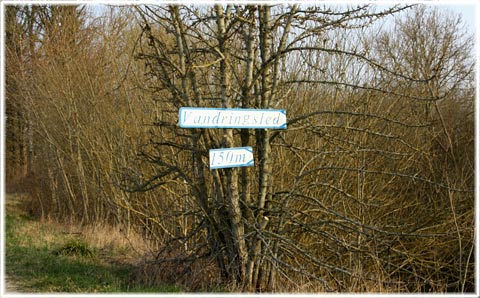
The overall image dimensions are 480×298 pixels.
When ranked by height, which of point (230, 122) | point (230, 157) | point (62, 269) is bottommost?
point (62, 269)

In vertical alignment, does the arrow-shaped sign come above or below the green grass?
above

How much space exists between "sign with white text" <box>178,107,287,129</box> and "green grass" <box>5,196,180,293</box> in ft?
5.72

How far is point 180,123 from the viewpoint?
573 centimetres

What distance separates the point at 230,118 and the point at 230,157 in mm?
384

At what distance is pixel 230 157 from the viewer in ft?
19.7

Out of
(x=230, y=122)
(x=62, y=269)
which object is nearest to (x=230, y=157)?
(x=230, y=122)

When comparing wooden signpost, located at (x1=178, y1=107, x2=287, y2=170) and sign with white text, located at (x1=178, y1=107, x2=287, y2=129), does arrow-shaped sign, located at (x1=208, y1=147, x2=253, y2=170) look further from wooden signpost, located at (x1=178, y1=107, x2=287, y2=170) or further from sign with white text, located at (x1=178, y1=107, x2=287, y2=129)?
sign with white text, located at (x1=178, y1=107, x2=287, y2=129)

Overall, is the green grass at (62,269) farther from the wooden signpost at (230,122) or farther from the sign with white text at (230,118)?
the sign with white text at (230,118)

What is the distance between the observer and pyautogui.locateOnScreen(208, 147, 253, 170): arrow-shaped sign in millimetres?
5935

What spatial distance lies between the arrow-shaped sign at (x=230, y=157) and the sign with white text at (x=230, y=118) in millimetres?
252

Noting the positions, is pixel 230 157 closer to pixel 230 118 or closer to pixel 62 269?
pixel 230 118

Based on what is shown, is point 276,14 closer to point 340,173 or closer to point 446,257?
point 340,173

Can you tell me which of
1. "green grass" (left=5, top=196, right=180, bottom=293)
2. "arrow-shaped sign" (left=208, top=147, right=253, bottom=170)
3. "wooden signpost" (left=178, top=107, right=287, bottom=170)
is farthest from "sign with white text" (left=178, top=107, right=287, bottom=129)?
"green grass" (left=5, top=196, right=180, bottom=293)

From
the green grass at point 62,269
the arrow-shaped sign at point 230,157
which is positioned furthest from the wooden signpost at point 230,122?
the green grass at point 62,269
